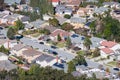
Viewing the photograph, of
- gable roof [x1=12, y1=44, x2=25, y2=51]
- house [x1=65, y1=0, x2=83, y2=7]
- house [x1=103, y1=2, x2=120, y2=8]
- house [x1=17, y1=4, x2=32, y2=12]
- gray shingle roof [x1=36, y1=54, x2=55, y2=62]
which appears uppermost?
gray shingle roof [x1=36, y1=54, x2=55, y2=62]

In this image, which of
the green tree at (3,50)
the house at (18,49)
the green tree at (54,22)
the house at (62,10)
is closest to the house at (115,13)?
the house at (62,10)

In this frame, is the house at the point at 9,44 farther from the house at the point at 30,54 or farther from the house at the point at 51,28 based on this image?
the house at the point at 51,28

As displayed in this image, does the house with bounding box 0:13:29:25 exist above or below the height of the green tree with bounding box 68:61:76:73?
below

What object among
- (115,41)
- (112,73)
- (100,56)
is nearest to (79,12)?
(115,41)

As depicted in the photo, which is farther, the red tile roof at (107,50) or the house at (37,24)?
the house at (37,24)

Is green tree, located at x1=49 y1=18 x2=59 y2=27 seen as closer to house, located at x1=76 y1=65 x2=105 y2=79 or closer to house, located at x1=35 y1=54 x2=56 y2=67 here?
house, located at x1=35 y1=54 x2=56 y2=67

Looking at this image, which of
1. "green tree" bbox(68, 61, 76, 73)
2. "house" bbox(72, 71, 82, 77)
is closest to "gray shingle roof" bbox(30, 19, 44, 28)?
"green tree" bbox(68, 61, 76, 73)

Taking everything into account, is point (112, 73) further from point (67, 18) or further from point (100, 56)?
point (67, 18)
